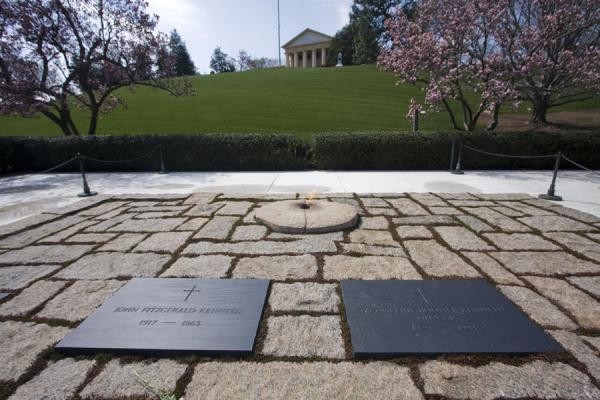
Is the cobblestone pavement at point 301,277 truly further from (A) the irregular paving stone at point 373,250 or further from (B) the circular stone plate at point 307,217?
(B) the circular stone plate at point 307,217

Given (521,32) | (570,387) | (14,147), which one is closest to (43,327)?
(570,387)

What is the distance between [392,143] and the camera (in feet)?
32.2

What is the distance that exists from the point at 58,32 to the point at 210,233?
11.1 metres

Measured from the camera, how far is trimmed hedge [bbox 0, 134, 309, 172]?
1000cm

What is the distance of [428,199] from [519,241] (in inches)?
88.5

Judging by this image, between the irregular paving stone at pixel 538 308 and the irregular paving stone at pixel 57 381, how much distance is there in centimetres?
350

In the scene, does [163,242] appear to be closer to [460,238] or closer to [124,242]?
[124,242]

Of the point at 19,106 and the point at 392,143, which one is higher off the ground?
the point at 19,106

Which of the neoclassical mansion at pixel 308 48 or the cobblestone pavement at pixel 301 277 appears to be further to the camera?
the neoclassical mansion at pixel 308 48

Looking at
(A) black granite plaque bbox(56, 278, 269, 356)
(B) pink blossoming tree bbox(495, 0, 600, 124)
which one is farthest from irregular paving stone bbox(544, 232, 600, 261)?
(B) pink blossoming tree bbox(495, 0, 600, 124)

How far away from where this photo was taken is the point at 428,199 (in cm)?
643

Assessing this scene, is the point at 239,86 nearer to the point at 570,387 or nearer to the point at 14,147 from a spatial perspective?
the point at 14,147

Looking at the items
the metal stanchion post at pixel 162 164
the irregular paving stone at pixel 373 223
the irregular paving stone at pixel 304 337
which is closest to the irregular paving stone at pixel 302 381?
the irregular paving stone at pixel 304 337

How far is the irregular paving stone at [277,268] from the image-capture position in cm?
337
